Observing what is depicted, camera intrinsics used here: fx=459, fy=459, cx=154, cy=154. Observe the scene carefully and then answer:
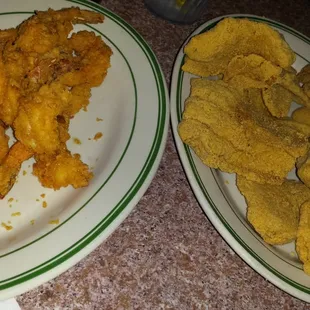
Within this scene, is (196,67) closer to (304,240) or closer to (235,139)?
(235,139)

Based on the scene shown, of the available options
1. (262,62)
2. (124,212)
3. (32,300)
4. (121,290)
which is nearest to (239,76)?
(262,62)

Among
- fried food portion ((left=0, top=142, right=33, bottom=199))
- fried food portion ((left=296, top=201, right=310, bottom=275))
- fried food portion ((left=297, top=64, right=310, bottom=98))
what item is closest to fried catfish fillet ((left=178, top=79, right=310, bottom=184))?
fried food portion ((left=296, top=201, right=310, bottom=275))

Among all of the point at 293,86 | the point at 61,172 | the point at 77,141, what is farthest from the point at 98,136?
the point at 293,86

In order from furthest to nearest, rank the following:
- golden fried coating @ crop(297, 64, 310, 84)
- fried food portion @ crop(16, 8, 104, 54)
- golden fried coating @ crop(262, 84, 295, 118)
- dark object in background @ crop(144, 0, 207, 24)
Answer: dark object in background @ crop(144, 0, 207, 24) < golden fried coating @ crop(297, 64, 310, 84) < golden fried coating @ crop(262, 84, 295, 118) < fried food portion @ crop(16, 8, 104, 54)

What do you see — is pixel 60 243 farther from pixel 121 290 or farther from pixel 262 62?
pixel 262 62

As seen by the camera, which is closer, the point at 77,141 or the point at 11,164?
the point at 11,164

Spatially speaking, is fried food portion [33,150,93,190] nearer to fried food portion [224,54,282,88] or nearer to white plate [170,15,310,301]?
white plate [170,15,310,301]

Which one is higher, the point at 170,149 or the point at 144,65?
the point at 144,65
